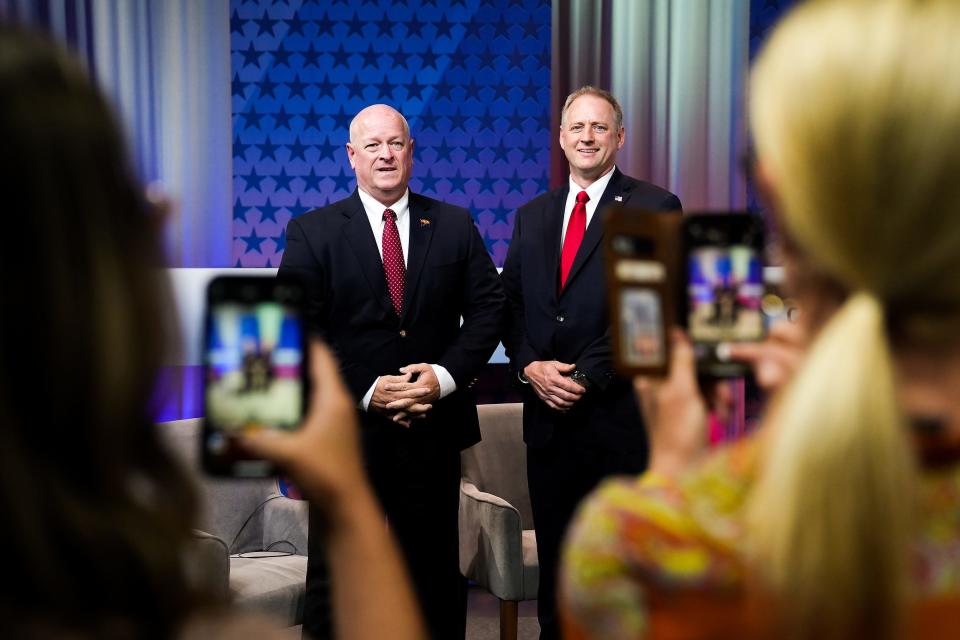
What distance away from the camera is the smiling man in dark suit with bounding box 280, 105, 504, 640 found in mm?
3268

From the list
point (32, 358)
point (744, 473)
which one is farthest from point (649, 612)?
point (32, 358)

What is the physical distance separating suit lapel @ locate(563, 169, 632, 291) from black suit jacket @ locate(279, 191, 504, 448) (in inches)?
13.4

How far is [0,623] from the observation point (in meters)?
0.57

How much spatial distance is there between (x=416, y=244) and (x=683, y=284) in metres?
2.08

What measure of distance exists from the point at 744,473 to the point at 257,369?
556mm

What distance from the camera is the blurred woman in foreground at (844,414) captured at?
2.16 feet

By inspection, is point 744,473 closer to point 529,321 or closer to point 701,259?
point 701,259

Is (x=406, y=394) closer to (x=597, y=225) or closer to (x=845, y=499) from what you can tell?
(x=597, y=225)

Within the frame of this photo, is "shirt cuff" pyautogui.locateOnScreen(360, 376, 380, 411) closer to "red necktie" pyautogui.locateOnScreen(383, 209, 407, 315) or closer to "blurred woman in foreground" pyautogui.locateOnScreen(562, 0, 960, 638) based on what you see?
"red necktie" pyautogui.locateOnScreen(383, 209, 407, 315)

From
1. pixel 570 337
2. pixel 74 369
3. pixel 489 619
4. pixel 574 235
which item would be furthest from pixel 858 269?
pixel 489 619

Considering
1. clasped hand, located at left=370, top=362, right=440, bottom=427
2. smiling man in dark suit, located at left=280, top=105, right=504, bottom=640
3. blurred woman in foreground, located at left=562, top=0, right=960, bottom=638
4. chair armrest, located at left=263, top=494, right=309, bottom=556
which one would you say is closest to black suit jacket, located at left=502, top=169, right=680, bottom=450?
smiling man in dark suit, located at left=280, top=105, right=504, bottom=640

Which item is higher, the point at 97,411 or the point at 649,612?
the point at 97,411

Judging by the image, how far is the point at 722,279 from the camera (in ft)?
4.66

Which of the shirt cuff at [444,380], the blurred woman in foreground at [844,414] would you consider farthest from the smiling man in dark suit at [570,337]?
the blurred woman in foreground at [844,414]
